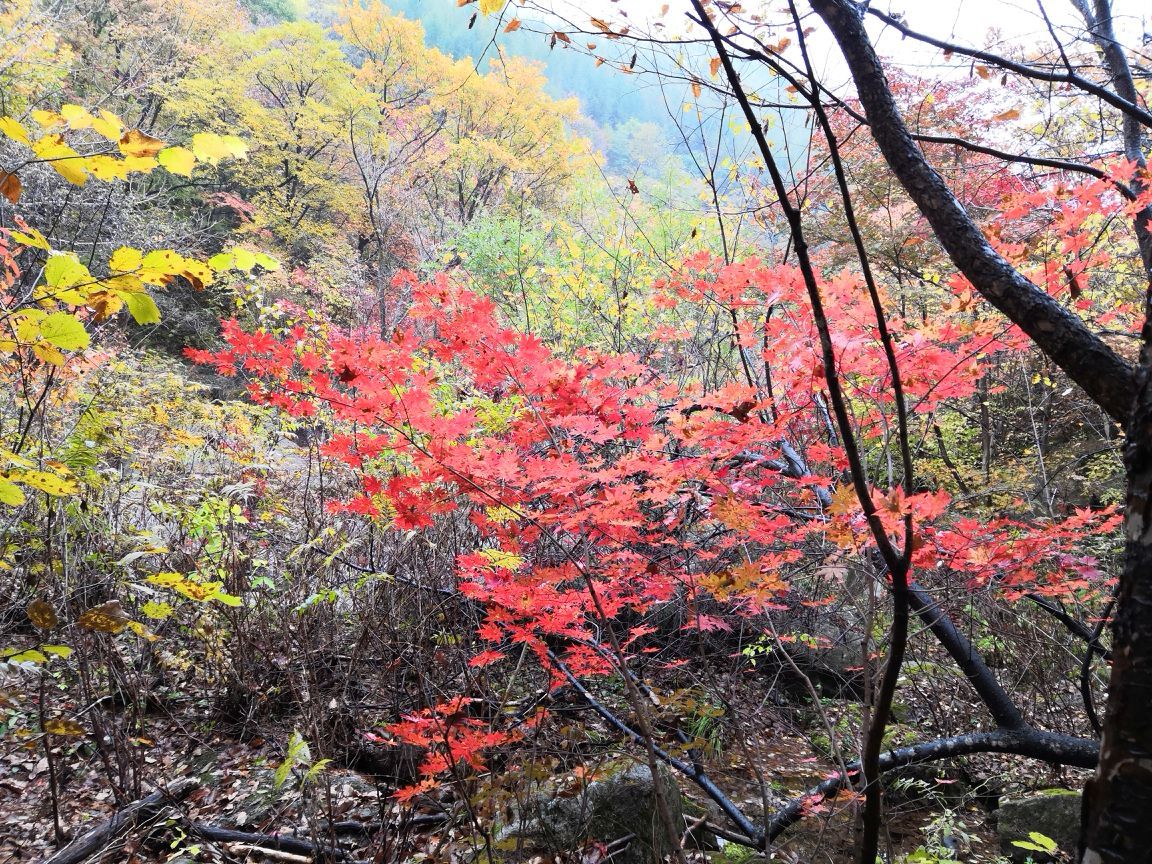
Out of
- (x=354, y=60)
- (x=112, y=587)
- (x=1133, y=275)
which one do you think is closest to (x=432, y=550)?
(x=112, y=587)

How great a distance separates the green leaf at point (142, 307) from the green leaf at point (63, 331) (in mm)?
128

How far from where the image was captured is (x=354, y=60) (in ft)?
68.9

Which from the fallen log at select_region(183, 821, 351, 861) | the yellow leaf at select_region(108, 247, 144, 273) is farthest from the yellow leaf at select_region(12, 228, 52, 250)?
the fallen log at select_region(183, 821, 351, 861)

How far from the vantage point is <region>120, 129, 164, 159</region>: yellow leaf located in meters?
1.43

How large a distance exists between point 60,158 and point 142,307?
14.3 inches

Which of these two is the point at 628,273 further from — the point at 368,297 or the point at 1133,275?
the point at 368,297

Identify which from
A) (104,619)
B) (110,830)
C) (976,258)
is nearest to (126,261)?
(104,619)

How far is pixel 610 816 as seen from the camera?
3.18m

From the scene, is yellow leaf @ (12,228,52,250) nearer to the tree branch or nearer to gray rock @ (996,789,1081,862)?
the tree branch

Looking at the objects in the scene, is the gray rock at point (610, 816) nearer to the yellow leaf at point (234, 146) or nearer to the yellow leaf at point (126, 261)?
the yellow leaf at point (126, 261)

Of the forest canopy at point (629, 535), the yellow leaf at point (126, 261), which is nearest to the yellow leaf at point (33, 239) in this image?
the forest canopy at point (629, 535)

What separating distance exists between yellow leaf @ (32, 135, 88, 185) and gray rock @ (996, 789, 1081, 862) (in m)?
5.30

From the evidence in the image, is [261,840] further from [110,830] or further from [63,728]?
[63,728]

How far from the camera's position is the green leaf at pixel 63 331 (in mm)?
1518
